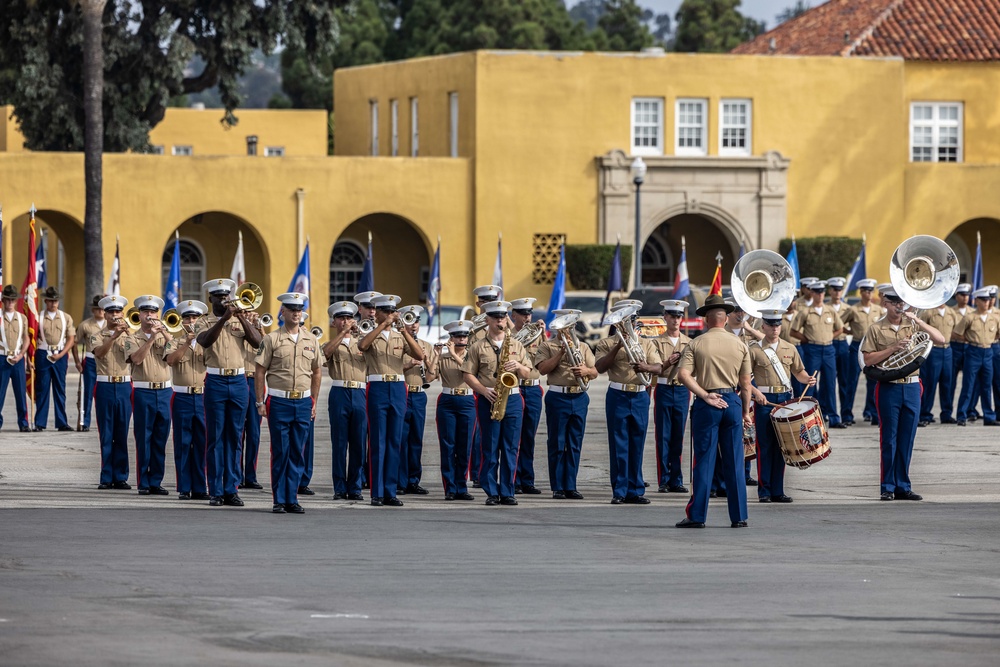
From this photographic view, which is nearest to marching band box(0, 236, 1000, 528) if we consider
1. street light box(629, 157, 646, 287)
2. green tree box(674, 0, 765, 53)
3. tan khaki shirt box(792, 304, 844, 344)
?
tan khaki shirt box(792, 304, 844, 344)

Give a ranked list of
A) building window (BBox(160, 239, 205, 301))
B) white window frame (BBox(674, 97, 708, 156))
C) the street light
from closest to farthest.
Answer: the street light, white window frame (BBox(674, 97, 708, 156)), building window (BBox(160, 239, 205, 301))

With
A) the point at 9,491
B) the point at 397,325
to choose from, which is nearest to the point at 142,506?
the point at 9,491

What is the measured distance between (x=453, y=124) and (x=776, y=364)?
29.3m

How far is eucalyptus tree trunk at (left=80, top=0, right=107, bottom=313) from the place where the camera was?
37781 millimetres

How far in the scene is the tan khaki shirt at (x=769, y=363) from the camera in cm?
1692

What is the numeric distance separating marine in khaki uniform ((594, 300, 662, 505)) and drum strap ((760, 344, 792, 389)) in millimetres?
1032

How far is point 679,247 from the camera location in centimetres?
4797

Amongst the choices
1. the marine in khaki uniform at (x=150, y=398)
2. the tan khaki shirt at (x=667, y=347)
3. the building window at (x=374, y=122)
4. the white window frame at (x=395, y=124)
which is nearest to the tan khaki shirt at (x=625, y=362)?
the tan khaki shirt at (x=667, y=347)

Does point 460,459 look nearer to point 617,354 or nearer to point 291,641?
point 617,354

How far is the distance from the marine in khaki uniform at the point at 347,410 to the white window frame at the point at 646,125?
28440 millimetres

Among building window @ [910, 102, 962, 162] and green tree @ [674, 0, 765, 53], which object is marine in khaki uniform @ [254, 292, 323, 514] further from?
green tree @ [674, 0, 765, 53]

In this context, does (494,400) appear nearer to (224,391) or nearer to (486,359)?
(486,359)

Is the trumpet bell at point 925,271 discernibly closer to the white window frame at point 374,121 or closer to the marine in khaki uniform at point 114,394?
the marine in khaki uniform at point 114,394

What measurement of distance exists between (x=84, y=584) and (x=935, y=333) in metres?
9.18
